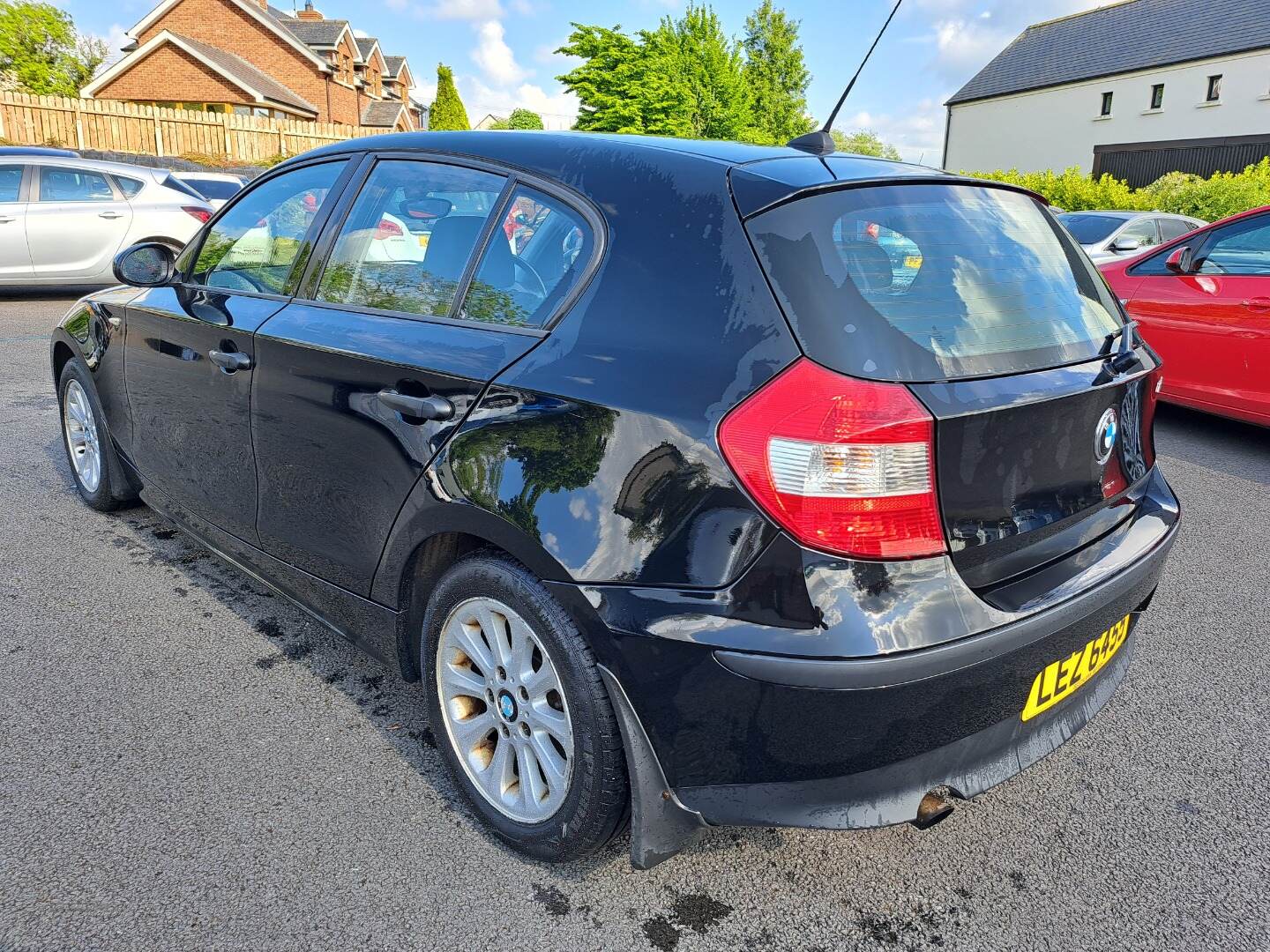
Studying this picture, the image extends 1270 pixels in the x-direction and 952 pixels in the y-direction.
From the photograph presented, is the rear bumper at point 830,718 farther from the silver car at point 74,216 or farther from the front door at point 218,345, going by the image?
the silver car at point 74,216

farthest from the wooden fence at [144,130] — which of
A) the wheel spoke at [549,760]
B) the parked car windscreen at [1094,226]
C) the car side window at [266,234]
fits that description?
the wheel spoke at [549,760]

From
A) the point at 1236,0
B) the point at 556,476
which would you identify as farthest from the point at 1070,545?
the point at 1236,0

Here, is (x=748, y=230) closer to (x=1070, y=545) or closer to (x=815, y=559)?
(x=815, y=559)

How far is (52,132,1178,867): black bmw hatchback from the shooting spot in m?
1.65

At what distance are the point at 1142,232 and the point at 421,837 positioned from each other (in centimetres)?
1213

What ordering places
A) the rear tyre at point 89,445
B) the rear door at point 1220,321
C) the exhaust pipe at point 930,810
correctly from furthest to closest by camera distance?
the rear door at point 1220,321
the rear tyre at point 89,445
the exhaust pipe at point 930,810

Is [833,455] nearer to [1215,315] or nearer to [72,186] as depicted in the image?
[1215,315]

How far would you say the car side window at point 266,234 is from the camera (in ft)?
9.24

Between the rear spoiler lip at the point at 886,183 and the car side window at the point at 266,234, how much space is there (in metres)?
1.56

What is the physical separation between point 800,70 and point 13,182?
6670 centimetres

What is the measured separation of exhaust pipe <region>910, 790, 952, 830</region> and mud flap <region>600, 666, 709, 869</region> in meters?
0.42

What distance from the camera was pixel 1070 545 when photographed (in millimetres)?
1986

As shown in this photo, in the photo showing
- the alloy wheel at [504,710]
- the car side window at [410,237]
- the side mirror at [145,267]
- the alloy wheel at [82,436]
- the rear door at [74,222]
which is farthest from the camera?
the rear door at [74,222]

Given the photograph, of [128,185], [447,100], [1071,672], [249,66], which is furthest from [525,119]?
[1071,672]
